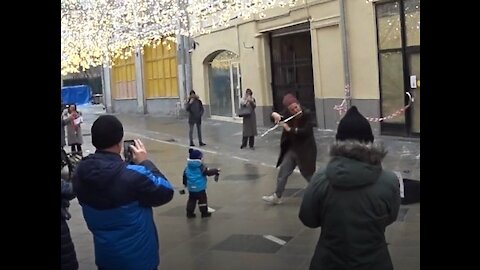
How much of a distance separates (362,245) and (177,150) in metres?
11.4

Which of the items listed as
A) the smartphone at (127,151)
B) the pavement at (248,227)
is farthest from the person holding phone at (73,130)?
the smartphone at (127,151)

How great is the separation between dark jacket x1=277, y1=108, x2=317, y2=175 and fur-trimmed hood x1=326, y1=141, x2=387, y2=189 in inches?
173

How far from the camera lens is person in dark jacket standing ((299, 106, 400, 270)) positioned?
275 centimetres

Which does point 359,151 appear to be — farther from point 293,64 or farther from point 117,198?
point 293,64

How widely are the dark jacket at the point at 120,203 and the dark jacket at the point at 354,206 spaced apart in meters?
0.88

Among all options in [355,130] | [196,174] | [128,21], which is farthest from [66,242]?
[128,21]

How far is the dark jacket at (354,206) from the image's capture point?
2752 millimetres

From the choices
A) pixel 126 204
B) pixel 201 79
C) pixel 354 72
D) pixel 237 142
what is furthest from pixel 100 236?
pixel 201 79

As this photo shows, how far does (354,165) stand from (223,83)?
17282 mm

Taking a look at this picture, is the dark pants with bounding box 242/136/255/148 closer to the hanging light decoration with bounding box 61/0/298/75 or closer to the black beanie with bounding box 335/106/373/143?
the hanging light decoration with bounding box 61/0/298/75

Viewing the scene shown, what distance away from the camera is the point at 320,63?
1312cm

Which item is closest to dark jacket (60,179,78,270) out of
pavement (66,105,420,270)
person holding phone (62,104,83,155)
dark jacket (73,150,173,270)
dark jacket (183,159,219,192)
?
dark jacket (73,150,173,270)
